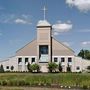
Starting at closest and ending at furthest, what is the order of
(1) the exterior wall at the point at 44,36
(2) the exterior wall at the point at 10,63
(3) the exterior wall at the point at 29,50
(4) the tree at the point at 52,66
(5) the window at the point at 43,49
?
(4) the tree at the point at 52,66 → (1) the exterior wall at the point at 44,36 → (5) the window at the point at 43,49 → (3) the exterior wall at the point at 29,50 → (2) the exterior wall at the point at 10,63

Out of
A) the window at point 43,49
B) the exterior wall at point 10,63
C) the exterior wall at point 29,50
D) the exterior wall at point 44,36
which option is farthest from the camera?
the exterior wall at point 10,63

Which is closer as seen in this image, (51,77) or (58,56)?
(51,77)

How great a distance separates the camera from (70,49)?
117188mm

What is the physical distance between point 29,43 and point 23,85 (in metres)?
53.8

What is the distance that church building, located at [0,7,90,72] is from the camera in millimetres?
115250

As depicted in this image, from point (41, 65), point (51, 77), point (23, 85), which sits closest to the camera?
point (23, 85)

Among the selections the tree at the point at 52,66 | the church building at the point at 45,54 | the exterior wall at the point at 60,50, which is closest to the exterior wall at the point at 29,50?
the church building at the point at 45,54

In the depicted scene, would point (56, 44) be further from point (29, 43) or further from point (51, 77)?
point (51, 77)

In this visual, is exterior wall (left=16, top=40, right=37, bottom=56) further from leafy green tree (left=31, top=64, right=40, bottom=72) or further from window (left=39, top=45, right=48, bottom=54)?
leafy green tree (left=31, top=64, right=40, bottom=72)

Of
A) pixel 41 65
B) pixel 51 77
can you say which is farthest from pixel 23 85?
pixel 41 65

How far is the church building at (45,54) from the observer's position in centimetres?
11525

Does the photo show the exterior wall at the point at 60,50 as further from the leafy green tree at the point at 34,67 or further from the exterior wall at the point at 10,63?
the exterior wall at the point at 10,63

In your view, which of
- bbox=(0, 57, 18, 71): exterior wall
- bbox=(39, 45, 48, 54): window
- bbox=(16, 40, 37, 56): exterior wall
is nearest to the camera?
bbox=(39, 45, 48, 54): window

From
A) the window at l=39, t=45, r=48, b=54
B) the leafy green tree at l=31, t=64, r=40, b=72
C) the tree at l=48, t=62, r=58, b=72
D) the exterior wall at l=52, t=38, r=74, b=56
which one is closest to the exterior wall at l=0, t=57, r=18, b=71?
the window at l=39, t=45, r=48, b=54
